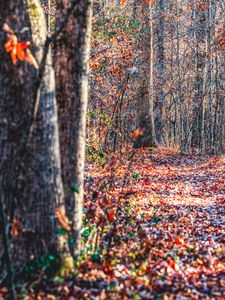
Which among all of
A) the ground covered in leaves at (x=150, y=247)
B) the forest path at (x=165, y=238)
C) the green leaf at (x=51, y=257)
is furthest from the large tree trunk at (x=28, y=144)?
the forest path at (x=165, y=238)

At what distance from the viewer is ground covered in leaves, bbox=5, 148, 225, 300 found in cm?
505

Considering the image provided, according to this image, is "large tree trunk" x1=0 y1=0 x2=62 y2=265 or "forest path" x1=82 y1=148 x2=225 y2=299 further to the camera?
"forest path" x1=82 y1=148 x2=225 y2=299

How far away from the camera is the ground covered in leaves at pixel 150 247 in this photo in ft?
16.6

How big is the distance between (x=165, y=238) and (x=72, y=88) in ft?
10.3

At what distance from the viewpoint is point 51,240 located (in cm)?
487

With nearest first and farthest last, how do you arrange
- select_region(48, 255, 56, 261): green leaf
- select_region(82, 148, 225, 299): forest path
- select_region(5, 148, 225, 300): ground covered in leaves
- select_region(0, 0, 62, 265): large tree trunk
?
select_region(0, 0, 62, 265): large tree trunk
select_region(48, 255, 56, 261): green leaf
select_region(5, 148, 225, 300): ground covered in leaves
select_region(82, 148, 225, 299): forest path

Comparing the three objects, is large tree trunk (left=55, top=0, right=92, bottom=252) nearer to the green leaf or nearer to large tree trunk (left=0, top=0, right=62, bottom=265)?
large tree trunk (left=0, top=0, right=62, bottom=265)

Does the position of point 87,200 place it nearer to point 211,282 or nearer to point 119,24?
point 211,282

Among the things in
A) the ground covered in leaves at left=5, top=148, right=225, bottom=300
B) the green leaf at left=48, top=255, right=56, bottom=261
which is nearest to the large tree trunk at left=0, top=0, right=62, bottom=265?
the green leaf at left=48, top=255, right=56, bottom=261

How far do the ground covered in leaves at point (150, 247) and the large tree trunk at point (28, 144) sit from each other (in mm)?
586

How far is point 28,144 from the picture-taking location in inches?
186

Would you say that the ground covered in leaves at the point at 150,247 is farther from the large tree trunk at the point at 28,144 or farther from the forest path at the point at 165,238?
the large tree trunk at the point at 28,144

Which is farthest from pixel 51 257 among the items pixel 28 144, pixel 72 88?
pixel 72 88

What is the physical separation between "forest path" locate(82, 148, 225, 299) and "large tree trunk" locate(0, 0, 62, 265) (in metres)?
0.88
